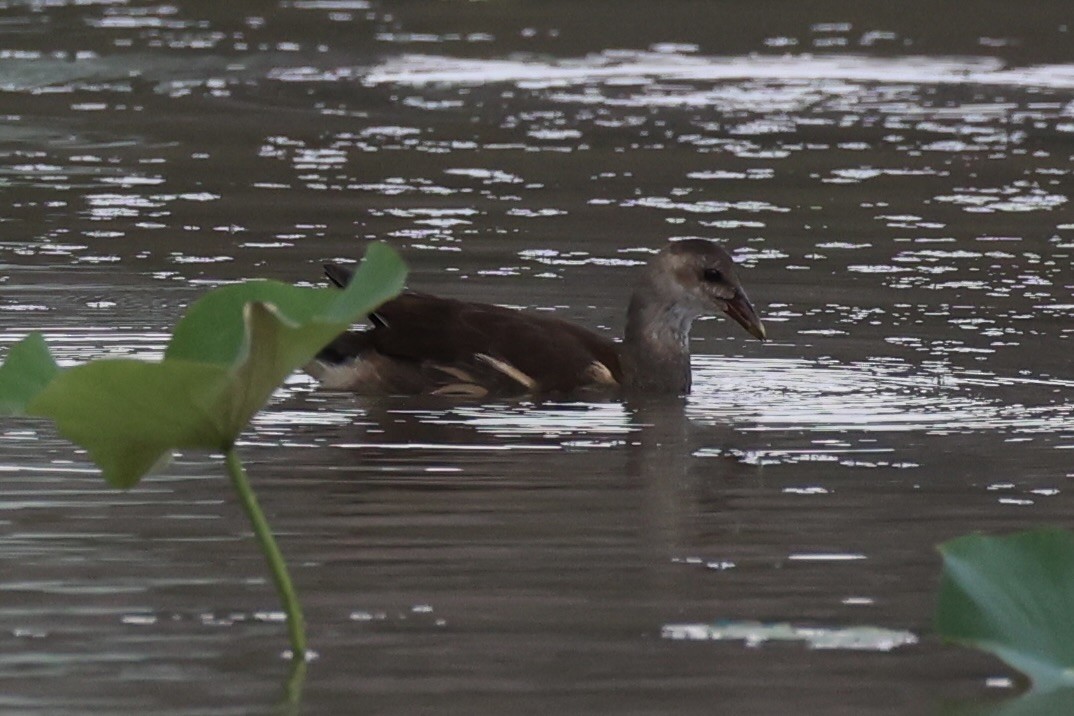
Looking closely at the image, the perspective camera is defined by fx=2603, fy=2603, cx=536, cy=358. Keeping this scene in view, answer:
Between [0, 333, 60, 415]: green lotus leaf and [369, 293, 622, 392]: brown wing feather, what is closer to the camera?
[0, 333, 60, 415]: green lotus leaf

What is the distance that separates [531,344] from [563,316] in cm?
187

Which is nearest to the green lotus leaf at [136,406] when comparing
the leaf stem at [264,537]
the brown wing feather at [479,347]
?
the leaf stem at [264,537]

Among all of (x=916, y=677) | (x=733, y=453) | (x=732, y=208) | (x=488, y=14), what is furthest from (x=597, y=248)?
(x=488, y=14)

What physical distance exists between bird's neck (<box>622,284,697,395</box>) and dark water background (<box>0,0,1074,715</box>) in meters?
0.25

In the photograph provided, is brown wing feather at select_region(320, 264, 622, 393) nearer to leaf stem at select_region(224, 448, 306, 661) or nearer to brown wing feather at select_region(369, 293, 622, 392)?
brown wing feather at select_region(369, 293, 622, 392)

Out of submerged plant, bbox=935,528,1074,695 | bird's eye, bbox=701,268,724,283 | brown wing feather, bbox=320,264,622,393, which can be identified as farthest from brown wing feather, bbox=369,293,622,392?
submerged plant, bbox=935,528,1074,695

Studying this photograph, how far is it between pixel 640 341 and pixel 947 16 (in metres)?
18.3

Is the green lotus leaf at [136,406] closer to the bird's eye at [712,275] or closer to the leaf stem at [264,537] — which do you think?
the leaf stem at [264,537]

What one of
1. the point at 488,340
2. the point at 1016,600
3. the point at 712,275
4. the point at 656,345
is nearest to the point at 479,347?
the point at 488,340

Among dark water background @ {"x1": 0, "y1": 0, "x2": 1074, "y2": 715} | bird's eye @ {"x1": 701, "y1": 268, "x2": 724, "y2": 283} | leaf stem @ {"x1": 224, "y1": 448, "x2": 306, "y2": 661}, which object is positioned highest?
leaf stem @ {"x1": 224, "y1": 448, "x2": 306, "y2": 661}

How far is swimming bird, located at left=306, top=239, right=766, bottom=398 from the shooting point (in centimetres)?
1123

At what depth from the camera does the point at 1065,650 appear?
5785 mm

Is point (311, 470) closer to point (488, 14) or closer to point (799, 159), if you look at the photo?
point (799, 159)

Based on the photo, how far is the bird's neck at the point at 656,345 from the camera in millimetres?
11531
